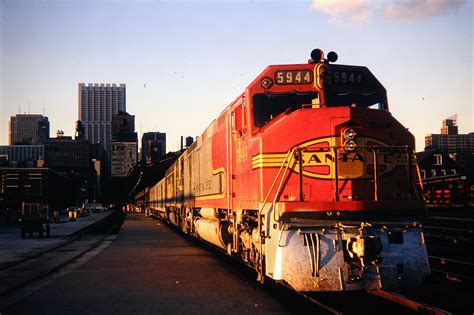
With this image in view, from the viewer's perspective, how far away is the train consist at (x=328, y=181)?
8.34 metres

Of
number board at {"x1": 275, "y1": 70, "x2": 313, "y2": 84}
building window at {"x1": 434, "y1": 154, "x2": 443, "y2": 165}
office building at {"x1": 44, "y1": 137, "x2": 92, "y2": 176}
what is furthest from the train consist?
office building at {"x1": 44, "y1": 137, "x2": 92, "y2": 176}

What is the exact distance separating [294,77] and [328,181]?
7.27 feet

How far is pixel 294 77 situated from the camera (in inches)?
391

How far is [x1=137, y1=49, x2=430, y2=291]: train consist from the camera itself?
8.34 metres

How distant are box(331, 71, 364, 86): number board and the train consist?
2 cm

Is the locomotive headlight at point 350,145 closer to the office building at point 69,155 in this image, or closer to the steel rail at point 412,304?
the steel rail at point 412,304

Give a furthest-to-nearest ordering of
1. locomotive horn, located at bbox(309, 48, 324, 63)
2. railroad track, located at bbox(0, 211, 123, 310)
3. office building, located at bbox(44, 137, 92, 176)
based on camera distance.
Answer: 1. office building, located at bbox(44, 137, 92, 176)
2. railroad track, located at bbox(0, 211, 123, 310)
3. locomotive horn, located at bbox(309, 48, 324, 63)

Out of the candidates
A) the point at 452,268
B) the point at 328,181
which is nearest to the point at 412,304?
the point at 328,181

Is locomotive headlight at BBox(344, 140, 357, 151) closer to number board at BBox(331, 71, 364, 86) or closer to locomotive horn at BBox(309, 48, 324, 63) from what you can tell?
number board at BBox(331, 71, 364, 86)

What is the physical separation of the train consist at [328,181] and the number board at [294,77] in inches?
0.8

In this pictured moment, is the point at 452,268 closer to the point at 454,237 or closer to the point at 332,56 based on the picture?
the point at 454,237

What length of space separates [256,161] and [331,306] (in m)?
2.96

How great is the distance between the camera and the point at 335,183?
8.73 meters

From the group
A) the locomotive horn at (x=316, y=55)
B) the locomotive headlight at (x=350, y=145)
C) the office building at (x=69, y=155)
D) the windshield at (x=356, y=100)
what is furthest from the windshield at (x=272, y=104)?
the office building at (x=69, y=155)
